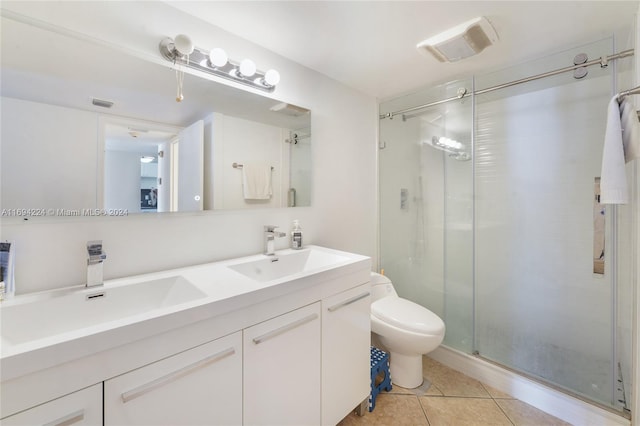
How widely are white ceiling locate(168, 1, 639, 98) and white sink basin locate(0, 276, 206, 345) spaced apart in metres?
1.30

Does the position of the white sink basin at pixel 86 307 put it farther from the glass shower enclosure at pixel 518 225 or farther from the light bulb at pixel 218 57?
the glass shower enclosure at pixel 518 225

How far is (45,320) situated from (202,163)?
32.8 inches

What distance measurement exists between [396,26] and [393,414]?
2224 mm

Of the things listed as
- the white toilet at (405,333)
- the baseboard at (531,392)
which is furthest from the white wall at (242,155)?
the baseboard at (531,392)

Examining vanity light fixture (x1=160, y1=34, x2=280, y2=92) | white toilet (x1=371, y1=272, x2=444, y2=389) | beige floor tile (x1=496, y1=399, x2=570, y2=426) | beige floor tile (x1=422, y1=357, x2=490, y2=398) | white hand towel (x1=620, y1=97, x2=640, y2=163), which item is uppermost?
vanity light fixture (x1=160, y1=34, x2=280, y2=92)

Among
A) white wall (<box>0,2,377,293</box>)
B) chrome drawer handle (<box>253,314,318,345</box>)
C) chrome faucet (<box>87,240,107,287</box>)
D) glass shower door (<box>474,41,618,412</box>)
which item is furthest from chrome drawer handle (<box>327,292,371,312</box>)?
glass shower door (<box>474,41,618,412</box>)

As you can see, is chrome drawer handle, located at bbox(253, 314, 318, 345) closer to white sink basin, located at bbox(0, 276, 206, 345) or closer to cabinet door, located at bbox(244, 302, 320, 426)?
cabinet door, located at bbox(244, 302, 320, 426)

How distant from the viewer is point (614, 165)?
Result: 116 centimetres

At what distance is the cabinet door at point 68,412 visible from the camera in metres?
0.59

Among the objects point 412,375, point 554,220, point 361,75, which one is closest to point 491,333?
point 412,375

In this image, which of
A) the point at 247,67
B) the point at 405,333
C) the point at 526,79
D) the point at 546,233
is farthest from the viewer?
the point at 546,233

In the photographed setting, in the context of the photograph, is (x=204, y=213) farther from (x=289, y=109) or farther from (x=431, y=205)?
(x=431, y=205)

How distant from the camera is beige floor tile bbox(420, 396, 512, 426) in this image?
4.91 feet

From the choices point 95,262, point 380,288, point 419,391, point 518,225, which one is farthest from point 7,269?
point 518,225
